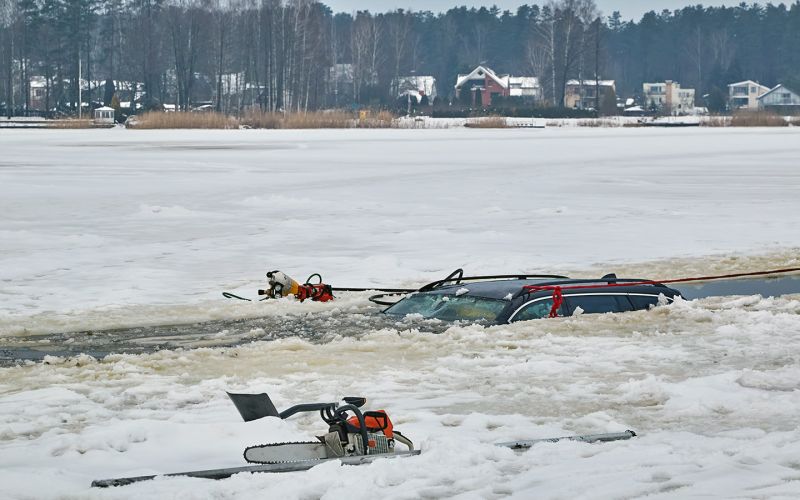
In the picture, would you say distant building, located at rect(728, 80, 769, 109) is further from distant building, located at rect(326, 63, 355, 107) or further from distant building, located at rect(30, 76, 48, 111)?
distant building, located at rect(30, 76, 48, 111)

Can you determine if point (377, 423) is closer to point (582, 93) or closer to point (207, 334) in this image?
point (207, 334)

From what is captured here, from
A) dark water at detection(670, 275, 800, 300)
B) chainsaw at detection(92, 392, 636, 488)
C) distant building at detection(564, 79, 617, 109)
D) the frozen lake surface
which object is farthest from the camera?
distant building at detection(564, 79, 617, 109)

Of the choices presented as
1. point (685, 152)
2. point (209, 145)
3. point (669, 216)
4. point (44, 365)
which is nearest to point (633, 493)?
point (44, 365)

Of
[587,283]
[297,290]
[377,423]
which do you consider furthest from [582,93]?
[377,423]

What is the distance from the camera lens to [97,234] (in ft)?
73.7

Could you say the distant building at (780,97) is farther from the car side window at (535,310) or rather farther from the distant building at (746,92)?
the car side window at (535,310)

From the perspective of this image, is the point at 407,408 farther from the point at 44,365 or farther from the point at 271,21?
the point at 271,21

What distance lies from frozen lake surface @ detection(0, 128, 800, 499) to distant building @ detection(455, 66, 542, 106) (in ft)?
359

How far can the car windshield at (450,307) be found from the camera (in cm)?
1317

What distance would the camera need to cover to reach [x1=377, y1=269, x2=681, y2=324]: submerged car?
42.4 feet

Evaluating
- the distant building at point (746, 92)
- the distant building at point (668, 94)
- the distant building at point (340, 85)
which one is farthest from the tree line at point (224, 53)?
the distant building at point (668, 94)

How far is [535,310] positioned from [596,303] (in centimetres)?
90

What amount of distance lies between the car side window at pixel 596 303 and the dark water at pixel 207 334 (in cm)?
131

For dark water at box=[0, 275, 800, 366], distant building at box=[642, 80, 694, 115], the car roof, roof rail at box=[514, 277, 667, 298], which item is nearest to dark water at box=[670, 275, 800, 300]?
the car roof
